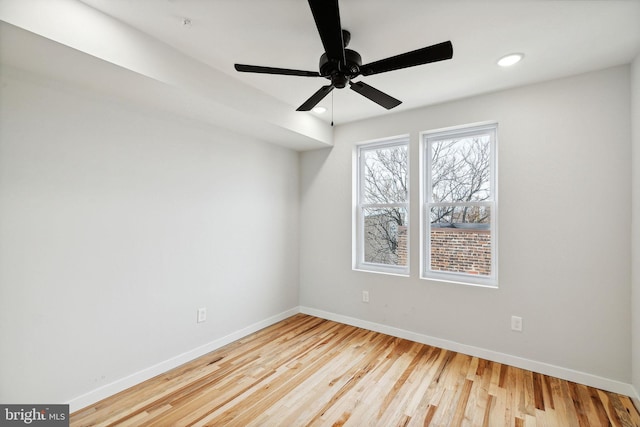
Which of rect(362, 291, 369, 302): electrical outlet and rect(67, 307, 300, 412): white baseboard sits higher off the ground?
rect(362, 291, 369, 302): electrical outlet

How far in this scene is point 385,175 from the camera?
11.9 ft

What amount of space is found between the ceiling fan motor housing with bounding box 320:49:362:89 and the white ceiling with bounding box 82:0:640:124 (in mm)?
221

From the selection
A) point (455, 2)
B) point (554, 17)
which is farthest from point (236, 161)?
point (554, 17)

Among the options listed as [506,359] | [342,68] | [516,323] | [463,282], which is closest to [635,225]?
[516,323]

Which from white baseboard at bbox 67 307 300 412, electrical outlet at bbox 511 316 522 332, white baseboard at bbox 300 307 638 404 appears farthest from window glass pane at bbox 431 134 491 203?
white baseboard at bbox 67 307 300 412

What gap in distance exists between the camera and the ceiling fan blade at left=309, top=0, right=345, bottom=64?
1.29m

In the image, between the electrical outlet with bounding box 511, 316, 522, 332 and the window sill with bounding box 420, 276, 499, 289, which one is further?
the window sill with bounding box 420, 276, 499, 289

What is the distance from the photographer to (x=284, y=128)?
3094 millimetres

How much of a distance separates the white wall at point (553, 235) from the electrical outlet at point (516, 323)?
4 centimetres

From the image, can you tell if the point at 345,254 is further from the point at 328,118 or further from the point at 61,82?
the point at 61,82

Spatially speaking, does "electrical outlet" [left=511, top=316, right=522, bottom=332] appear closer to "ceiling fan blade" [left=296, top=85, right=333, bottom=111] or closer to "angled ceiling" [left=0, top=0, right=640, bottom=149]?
"angled ceiling" [left=0, top=0, right=640, bottom=149]

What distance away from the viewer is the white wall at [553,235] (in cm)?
230

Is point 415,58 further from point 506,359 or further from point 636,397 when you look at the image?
point 636,397

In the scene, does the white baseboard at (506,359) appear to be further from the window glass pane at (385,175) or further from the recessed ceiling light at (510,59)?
the recessed ceiling light at (510,59)
